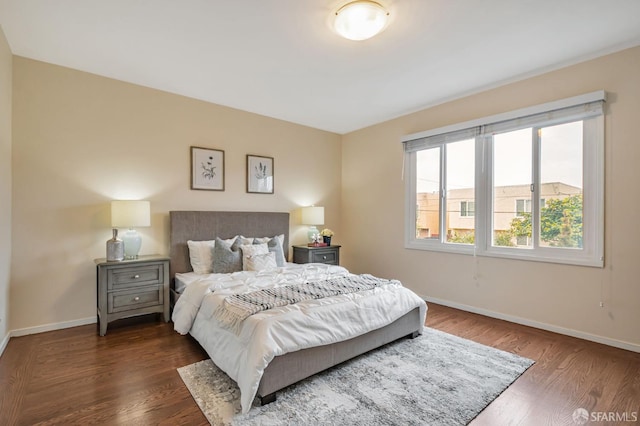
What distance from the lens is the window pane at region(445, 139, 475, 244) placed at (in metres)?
3.83

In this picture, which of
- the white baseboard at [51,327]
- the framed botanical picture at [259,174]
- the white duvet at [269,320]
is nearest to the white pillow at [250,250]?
the white duvet at [269,320]

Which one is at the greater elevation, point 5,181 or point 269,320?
point 5,181

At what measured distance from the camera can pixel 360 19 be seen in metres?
2.20

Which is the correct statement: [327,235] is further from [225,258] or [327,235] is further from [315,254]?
[225,258]

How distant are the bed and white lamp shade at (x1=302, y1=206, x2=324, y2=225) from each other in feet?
3.76

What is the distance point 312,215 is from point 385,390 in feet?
9.62

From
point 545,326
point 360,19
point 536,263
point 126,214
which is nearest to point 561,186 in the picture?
point 536,263

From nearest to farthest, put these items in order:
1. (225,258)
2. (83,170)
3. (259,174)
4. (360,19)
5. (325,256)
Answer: (360,19)
(83,170)
(225,258)
(259,174)
(325,256)

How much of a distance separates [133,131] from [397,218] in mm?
3603

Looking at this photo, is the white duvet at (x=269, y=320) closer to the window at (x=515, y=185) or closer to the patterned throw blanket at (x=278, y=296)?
the patterned throw blanket at (x=278, y=296)

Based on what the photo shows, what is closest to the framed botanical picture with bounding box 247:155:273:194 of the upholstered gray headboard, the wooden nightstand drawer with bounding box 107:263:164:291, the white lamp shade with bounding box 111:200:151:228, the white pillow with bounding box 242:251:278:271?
the upholstered gray headboard

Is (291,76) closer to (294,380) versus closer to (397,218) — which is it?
(397,218)

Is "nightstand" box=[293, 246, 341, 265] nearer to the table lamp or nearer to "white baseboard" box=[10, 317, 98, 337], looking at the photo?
the table lamp

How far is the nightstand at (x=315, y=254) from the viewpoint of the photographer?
4504 mm
